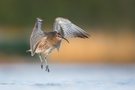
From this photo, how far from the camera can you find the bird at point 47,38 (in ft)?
19.7

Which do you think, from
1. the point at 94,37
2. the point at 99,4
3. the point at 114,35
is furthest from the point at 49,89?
the point at 99,4

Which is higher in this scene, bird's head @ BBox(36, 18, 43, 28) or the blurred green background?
the blurred green background

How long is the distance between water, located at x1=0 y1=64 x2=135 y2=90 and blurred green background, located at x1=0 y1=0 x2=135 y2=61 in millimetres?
4029

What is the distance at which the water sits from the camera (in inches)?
262

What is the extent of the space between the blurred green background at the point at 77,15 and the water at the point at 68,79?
403 cm

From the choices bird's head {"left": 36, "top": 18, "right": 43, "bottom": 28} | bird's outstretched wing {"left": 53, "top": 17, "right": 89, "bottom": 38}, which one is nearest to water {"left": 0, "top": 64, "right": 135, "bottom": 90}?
bird's outstretched wing {"left": 53, "top": 17, "right": 89, "bottom": 38}

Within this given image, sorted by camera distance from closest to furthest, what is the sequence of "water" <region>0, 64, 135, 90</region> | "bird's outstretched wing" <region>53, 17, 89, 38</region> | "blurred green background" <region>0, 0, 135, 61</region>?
1. "bird's outstretched wing" <region>53, 17, 89, 38</region>
2. "water" <region>0, 64, 135, 90</region>
3. "blurred green background" <region>0, 0, 135, 61</region>

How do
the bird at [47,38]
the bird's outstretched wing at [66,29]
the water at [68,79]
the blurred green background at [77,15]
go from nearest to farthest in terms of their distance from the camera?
the bird at [47,38] → the bird's outstretched wing at [66,29] → the water at [68,79] → the blurred green background at [77,15]

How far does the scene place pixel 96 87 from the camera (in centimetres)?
655

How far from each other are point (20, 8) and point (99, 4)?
150 cm

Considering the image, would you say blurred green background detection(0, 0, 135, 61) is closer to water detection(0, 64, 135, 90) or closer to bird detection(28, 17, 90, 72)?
water detection(0, 64, 135, 90)

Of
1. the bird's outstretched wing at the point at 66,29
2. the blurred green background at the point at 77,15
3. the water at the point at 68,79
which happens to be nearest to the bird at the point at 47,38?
the bird's outstretched wing at the point at 66,29

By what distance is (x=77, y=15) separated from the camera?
14.9 metres

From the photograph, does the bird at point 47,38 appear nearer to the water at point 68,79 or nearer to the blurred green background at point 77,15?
the water at point 68,79
